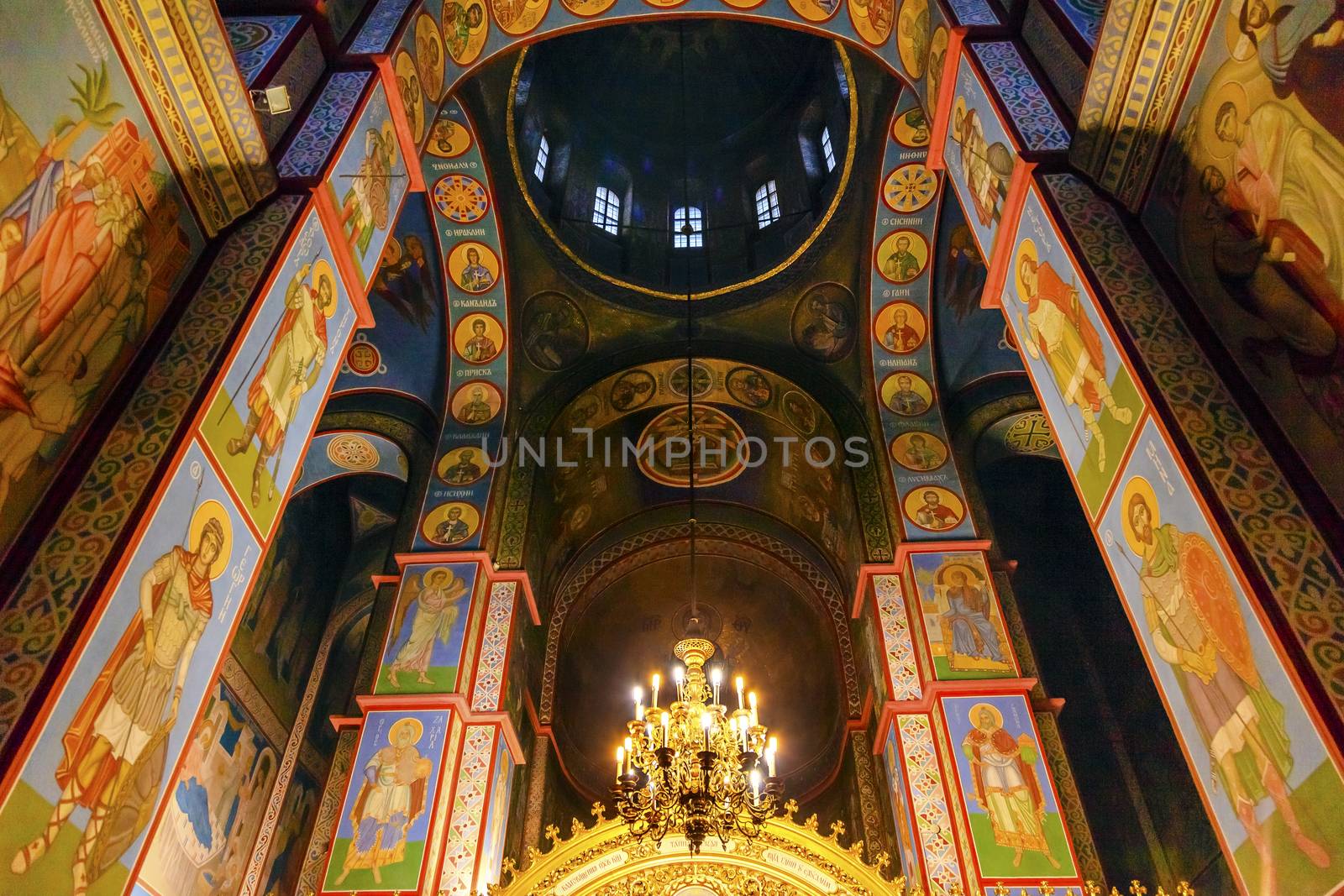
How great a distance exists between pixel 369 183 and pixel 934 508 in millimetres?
7090

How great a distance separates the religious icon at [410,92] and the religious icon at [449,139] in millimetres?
3067

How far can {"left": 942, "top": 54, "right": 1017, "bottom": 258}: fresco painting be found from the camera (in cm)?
596

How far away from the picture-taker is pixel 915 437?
1089cm

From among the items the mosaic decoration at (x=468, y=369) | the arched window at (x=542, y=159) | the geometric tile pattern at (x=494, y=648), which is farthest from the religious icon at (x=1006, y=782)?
the arched window at (x=542, y=159)

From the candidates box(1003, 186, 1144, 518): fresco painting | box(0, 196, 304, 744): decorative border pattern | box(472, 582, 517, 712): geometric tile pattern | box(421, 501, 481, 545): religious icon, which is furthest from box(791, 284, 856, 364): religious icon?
box(0, 196, 304, 744): decorative border pattern

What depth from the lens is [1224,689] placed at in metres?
3.91

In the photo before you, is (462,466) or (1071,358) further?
(462,466)

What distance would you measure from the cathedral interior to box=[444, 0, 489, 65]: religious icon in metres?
0.06

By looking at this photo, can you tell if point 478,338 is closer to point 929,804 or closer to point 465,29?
point 465,29

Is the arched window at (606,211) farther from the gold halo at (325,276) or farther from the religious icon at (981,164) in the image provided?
the gold halo at (325,276)

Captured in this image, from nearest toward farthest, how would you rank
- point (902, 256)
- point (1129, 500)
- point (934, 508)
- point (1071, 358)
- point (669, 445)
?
point (1129, 500) < point (1071, 358) < point (934, 508) < point (902, 256) < point (669, 445)

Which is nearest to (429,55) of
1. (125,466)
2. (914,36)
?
(914,36)

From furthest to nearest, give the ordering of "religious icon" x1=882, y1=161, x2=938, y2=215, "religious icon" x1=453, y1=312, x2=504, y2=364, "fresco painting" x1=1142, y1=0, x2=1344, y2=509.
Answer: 1. "religious icon" x1=453, y1=312, x2=504, y2=364
2. "religious icon" x1=882, y1=161, x2=938, y2=215
3. "fresco painting" x1=1142, y1=0, x2=1344, y2=509

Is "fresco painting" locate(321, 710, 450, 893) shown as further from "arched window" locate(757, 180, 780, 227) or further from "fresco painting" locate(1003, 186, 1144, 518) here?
"arched window" locate(757, 180, 780, 227)
